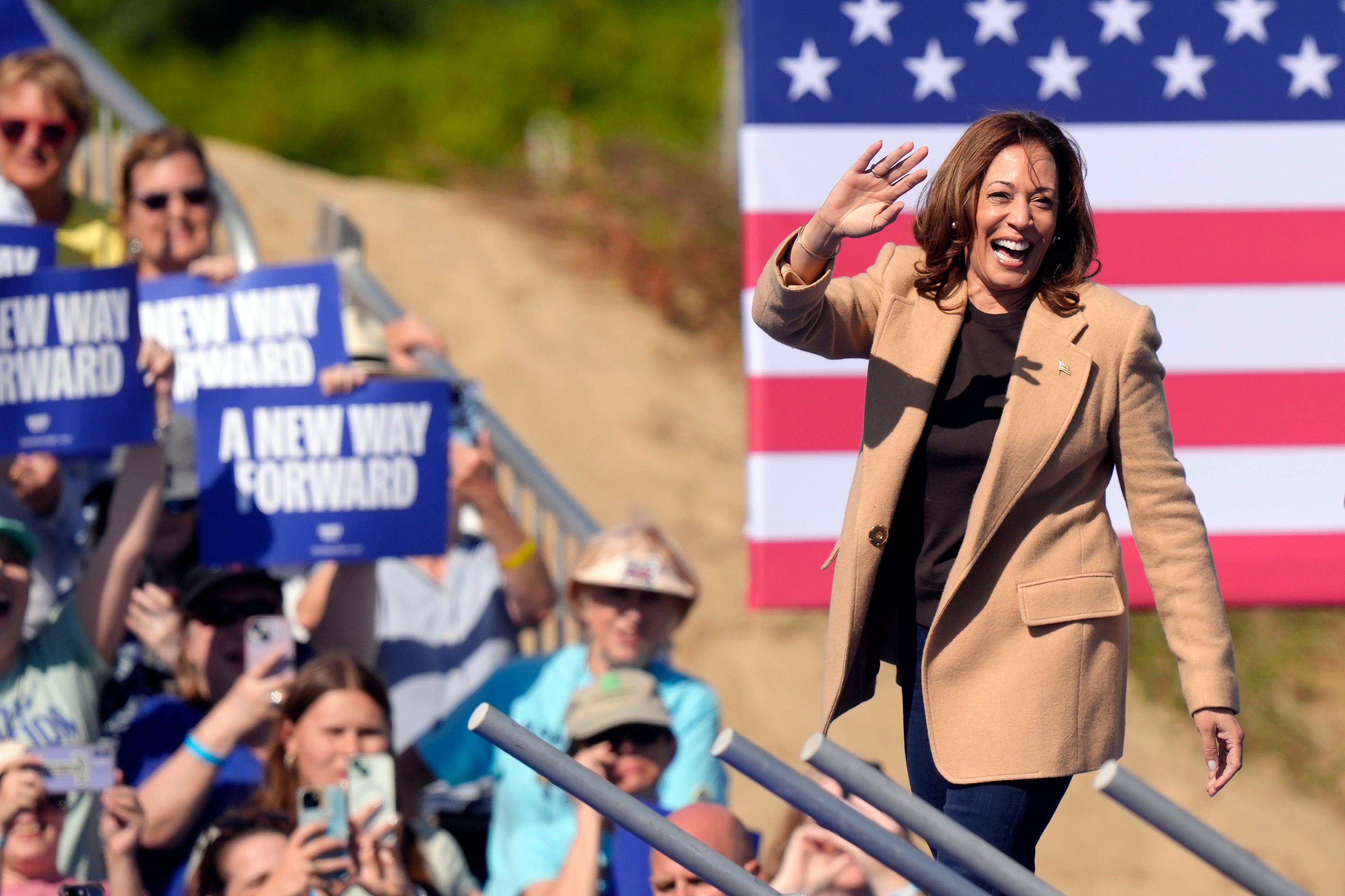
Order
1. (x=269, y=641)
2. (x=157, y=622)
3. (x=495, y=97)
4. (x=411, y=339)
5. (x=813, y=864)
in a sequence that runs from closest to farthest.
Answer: (x=813, y=864), (x=269, y=641), (x=157, y=622), (x=411, y=339), (x=495, y=97)

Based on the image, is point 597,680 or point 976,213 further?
point 597,680

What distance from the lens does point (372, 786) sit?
11.6 ft

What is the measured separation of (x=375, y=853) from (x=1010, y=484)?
185 cm

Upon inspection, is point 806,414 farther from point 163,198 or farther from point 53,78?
point 53,78

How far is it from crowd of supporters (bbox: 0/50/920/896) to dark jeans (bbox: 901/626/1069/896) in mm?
1277

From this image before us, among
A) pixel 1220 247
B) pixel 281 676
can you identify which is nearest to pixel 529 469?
pixel 281 676

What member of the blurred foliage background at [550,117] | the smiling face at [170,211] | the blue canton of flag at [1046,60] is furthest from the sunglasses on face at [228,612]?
the blurred foliage background at [550,117]

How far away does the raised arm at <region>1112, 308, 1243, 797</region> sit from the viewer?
2.22 m

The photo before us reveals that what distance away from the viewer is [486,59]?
15.9 m

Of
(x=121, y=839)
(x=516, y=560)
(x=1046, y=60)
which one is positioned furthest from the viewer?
(x=516, y=560)

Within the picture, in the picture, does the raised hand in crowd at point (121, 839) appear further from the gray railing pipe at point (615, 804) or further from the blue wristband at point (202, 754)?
the gray railing pipe at point (615, 804)

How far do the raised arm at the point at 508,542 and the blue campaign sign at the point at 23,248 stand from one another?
1175mm

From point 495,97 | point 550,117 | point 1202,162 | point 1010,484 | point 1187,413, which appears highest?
point 495,97

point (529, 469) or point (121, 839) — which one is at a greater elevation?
point (529, 469)
